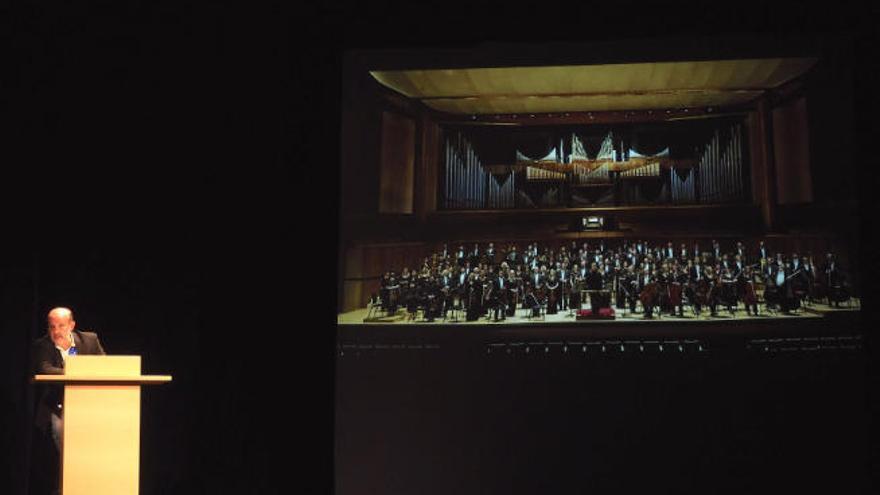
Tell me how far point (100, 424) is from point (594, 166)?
2774 millimetres

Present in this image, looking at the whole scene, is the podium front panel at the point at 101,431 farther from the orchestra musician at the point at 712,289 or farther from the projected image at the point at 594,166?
the orchestra musician at the point at 712,289

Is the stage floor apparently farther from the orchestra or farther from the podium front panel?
the podium front panel

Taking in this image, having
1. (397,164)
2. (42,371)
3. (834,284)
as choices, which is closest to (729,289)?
(834,284)

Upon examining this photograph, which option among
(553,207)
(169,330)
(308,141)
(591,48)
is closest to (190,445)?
(169,330)

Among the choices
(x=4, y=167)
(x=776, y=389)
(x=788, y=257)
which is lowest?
(x=776, y=389)

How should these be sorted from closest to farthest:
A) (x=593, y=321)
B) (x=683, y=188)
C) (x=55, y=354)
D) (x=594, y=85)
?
1. (x=55, y=354)
2. (x=593, y=321)
3. (x=683, y=188)
4. (x=594, y=85)

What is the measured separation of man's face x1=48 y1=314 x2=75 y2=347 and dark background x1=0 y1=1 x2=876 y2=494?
1.22 ft

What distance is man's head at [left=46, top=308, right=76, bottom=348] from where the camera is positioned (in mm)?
4086

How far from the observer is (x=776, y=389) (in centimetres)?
390

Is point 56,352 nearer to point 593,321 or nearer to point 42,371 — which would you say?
point 42,371

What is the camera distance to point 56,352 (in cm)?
393

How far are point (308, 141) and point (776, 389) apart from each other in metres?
2.88

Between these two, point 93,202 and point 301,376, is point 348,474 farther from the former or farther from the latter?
point 93,202

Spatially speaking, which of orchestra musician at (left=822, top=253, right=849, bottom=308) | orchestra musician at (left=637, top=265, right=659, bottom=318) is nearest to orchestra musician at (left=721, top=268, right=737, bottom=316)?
orchestra musician at (left=637, top=265, right=659, bottom=318)
